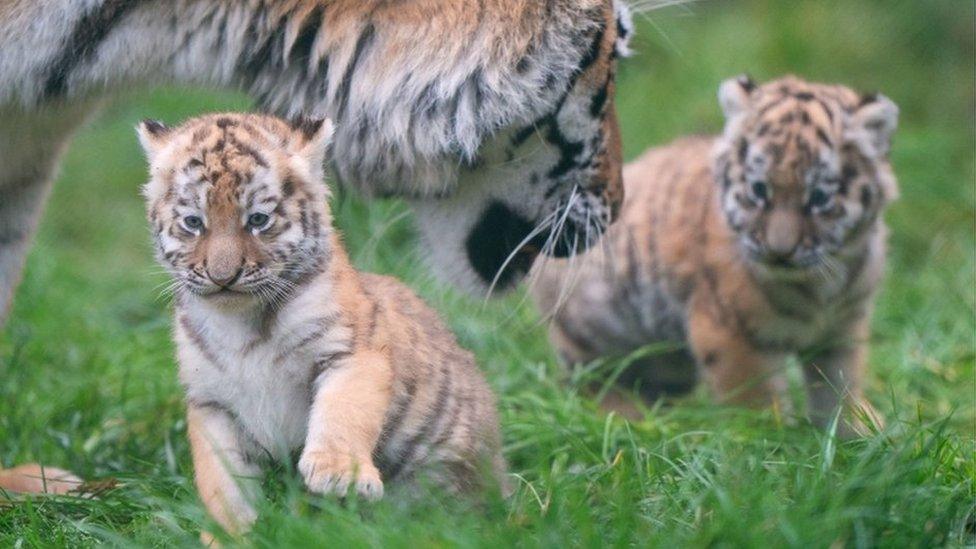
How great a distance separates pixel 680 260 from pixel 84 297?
8.87 feet

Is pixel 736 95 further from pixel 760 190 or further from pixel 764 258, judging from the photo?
pixel 764 258

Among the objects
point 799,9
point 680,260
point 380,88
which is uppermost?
point 799,9

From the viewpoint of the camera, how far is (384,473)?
11.4 feet

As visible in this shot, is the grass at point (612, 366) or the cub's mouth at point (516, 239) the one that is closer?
the grass at point (612, 366)

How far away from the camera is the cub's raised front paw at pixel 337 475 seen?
2.99 meters

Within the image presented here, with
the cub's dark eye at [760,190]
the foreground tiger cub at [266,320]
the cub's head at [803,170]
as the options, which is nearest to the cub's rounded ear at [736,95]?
the cub's head at [803,170]

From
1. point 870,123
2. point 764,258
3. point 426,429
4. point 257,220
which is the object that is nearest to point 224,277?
point 257,220

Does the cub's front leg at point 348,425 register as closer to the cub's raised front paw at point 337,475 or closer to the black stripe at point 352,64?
the cub's raised front paw at point 337,475

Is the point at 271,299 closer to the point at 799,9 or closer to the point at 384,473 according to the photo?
the point at 384,473

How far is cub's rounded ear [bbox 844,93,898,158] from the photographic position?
5230 millimetres

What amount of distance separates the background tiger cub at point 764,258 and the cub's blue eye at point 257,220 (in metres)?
1.80

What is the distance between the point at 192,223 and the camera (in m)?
3.22

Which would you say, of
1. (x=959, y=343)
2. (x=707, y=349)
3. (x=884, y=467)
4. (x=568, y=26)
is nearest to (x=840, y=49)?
(x=959, y=343)

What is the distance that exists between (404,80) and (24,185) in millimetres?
1139
